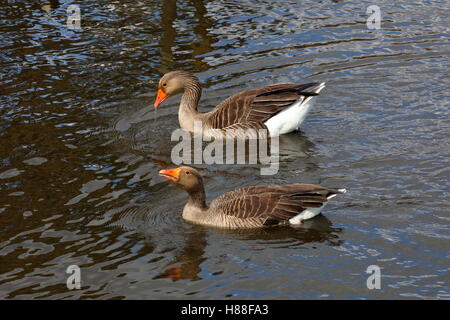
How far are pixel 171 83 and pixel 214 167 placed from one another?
2693 mm

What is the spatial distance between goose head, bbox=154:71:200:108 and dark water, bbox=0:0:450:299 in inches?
19.7

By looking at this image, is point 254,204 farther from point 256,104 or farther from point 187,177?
point 256,104

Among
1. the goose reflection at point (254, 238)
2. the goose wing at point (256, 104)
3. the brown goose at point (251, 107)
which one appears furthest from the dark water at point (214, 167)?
the goose wing at point (256, 104)

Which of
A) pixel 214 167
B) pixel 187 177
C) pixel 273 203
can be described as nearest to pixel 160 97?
pixel 214 167

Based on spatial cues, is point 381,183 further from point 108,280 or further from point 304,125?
point 108,280

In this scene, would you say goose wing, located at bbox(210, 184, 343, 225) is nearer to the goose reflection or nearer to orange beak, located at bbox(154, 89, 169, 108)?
the goose reflection

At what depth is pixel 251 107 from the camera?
15.1 metres

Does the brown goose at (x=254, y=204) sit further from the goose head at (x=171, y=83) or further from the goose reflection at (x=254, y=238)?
the goose head at (x=171, y=83)

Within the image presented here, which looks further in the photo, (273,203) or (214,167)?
(214,167)

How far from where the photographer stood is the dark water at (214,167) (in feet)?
33.5

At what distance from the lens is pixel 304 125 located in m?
15.2

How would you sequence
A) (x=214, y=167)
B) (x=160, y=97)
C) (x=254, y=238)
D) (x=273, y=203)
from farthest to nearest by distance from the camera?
(x=160, y=97)
(x=214, y=167)
(x=273, y=203)
(x=254, y=238)
